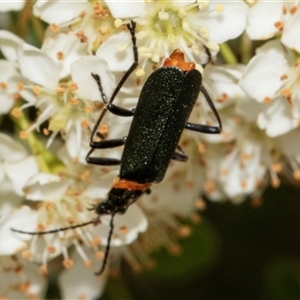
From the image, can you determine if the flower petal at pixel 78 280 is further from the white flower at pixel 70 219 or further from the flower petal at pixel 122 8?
the flower petal at pixel 122 8

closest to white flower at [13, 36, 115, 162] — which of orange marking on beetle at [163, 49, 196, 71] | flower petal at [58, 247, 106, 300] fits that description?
orange marking on beetle at [163, 49, 196, 71]

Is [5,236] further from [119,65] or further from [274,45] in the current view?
[274,45]

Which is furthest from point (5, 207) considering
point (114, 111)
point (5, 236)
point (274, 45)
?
point (274, 45)

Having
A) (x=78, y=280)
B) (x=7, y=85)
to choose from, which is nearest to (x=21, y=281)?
(x=78, y=280)

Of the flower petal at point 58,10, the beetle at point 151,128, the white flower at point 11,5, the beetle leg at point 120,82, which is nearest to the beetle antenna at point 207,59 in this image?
the beetle at point 151,128

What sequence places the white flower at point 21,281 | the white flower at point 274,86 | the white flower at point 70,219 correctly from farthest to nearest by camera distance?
the white flower at point 21,281
the white flower at point 70,219
the white flower at point 274,86

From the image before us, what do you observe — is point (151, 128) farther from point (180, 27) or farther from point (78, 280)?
point (78, 280)
